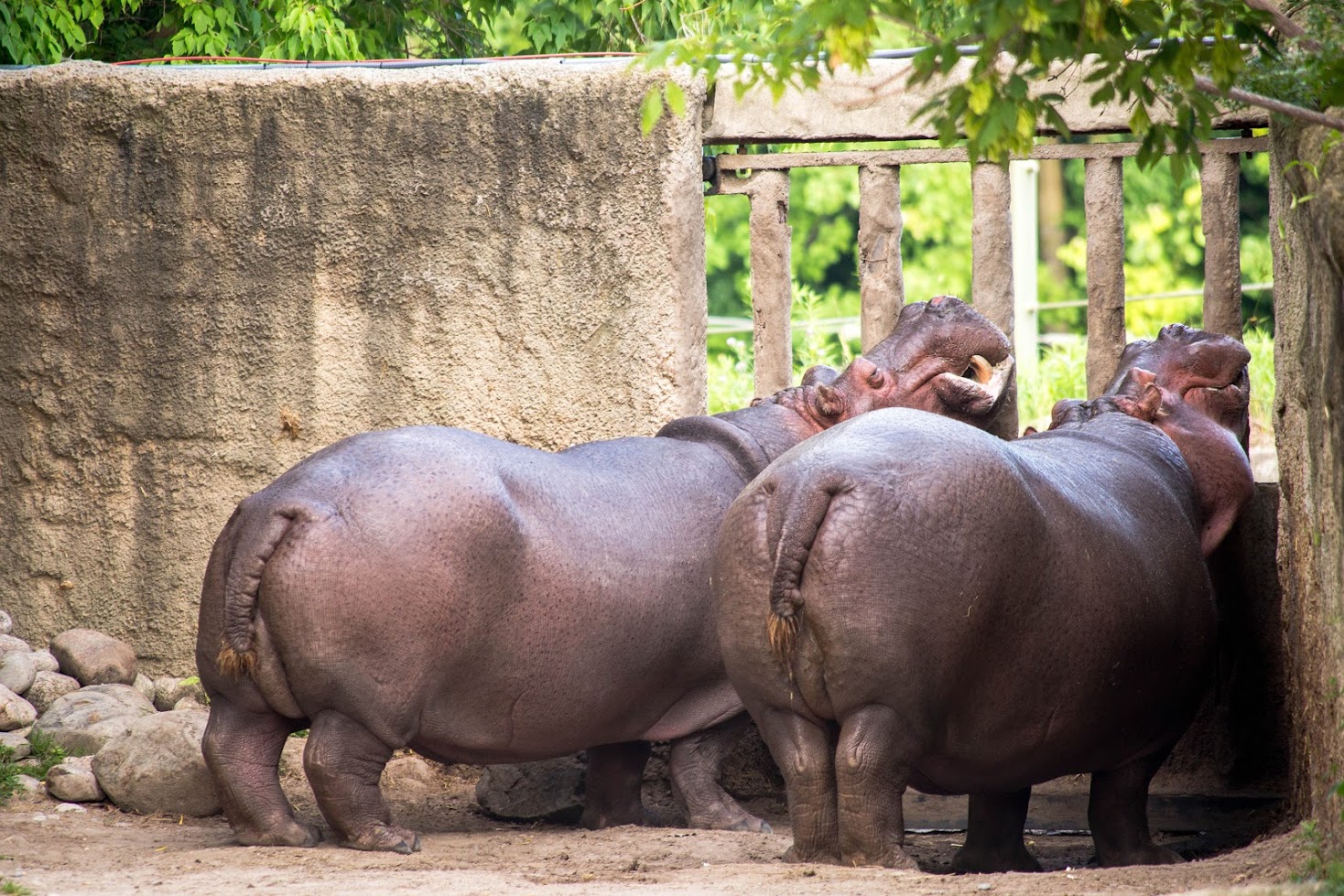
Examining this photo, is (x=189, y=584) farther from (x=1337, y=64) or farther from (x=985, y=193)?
(x=1337, y=64)

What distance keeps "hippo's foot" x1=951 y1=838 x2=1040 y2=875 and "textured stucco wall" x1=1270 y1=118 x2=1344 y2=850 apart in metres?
0.83

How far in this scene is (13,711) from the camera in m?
5.65

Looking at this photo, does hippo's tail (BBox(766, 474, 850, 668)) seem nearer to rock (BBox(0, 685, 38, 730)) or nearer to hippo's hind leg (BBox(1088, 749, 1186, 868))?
hippo's hind leg (BBox(1088, 749, 1186, 868))

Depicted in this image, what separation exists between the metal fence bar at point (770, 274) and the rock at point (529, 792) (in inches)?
71.2

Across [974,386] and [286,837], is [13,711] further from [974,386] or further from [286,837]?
[974,386]

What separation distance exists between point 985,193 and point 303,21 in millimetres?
3642

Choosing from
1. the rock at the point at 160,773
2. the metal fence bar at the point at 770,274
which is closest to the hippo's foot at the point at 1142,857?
the metal fence bar at the point at 770,274

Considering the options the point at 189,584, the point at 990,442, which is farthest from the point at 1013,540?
the point at 189,584

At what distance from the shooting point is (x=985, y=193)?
6.40m

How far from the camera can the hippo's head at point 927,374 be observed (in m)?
5.68

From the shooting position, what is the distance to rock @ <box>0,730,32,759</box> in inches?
217

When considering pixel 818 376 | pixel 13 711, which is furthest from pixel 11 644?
pixel 818 376

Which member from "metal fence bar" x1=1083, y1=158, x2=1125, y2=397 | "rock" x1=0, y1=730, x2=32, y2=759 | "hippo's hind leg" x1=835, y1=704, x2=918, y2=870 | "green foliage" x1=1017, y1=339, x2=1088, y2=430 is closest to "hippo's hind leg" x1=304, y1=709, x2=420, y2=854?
"hippo's hind leg" x1=835, y1=704, x2=918, y2=870

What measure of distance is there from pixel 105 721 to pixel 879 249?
3.46 metres
